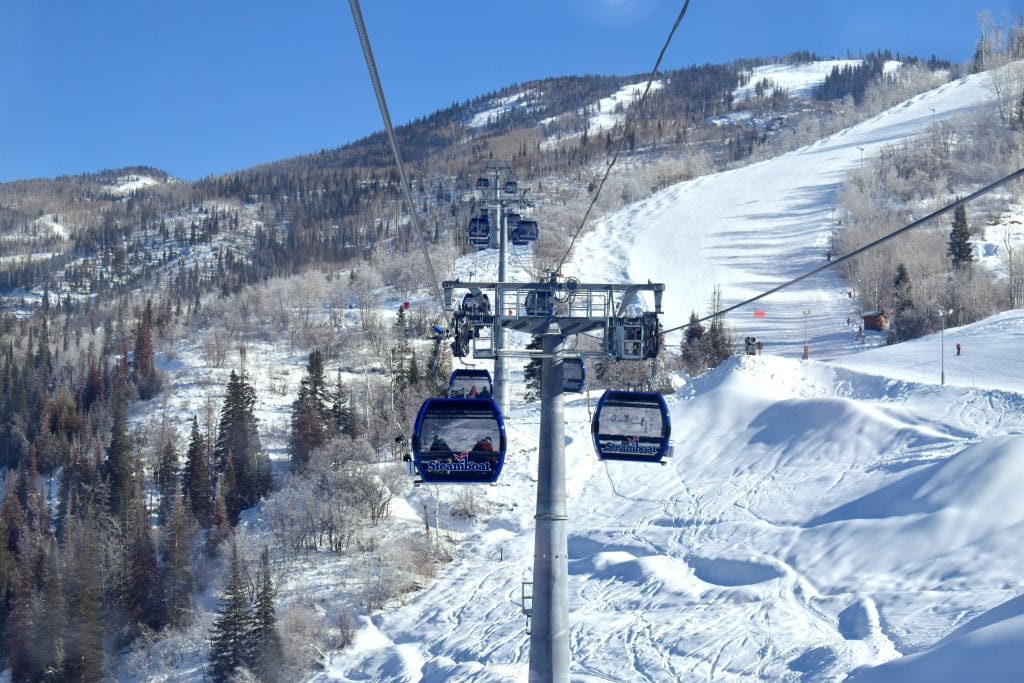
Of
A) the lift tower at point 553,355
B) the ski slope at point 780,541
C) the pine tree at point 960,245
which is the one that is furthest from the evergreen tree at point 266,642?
the pine tree at point 960,245

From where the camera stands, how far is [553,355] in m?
9.59

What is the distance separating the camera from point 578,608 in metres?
22.6

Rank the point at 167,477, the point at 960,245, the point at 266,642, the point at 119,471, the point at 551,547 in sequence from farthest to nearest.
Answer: the point at 960,245
the point at 119,471
the point at 167,477
the point at 266,642
the point at 551,547

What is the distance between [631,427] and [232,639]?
21.9m

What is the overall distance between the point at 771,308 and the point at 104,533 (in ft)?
143

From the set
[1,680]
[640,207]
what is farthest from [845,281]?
[1,680]

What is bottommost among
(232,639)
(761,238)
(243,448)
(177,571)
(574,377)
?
(177,571)

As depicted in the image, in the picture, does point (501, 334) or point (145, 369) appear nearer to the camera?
point (501, 334)

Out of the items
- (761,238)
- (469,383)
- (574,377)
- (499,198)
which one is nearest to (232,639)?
(499,198)

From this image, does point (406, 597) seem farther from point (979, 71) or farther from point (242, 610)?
point (979, 71)

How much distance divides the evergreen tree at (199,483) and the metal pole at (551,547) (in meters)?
41.4

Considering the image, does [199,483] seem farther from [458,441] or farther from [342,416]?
[458,441]

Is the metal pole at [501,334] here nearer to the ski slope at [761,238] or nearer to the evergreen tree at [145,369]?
the ski slope at [761,238]

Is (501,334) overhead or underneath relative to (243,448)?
overhead
